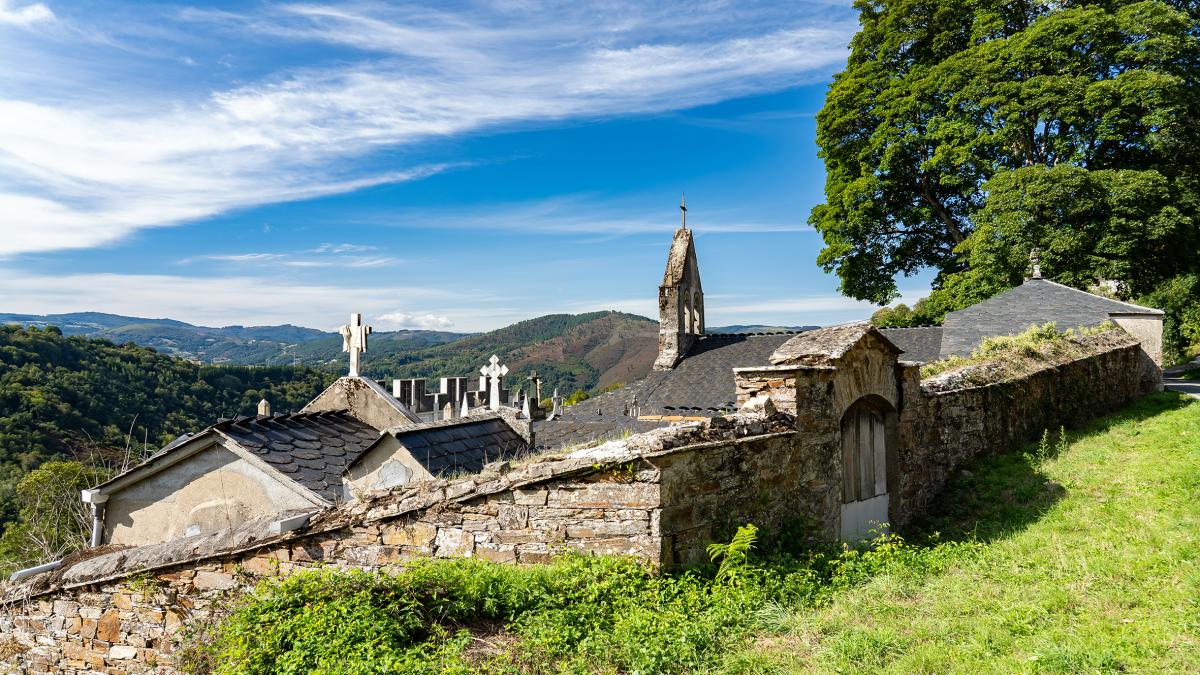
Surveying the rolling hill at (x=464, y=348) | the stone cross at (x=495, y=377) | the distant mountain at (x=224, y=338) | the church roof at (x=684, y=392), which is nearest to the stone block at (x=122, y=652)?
the church roof at (x=684, y=392)

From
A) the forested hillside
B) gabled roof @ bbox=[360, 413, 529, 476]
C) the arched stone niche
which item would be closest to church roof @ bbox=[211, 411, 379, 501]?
gabled roof @ bbox=[360, 413, 529, 476]

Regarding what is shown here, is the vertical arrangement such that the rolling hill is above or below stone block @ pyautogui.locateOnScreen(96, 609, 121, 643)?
above

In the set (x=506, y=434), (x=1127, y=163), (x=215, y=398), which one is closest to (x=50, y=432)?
(x=215, y=398)

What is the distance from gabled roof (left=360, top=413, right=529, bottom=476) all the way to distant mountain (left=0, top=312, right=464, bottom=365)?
123 meters

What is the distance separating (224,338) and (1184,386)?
183 metres

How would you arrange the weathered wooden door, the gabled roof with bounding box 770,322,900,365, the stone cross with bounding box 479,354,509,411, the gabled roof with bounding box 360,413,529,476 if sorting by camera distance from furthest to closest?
the stone cross with bounding box 479,354,509,411 < the weathered wooden door < the gabled roof with bounding box 360,413,529,476 < the gabled roof with bounding box 770,322,900,365

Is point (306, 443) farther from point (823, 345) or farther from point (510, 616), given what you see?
A: point (823, 345)

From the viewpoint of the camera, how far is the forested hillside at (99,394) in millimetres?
36469

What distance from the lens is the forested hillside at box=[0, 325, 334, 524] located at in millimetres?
36469

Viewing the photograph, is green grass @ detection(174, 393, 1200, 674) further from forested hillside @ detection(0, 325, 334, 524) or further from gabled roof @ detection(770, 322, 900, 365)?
forested hillside @ detection(0, 325, 334, 524)

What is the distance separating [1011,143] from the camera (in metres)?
24.7

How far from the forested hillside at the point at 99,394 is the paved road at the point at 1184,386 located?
121 ft

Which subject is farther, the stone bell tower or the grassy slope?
the stone bell tower

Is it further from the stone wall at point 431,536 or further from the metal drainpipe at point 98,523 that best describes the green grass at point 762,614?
the metal drainpipe at point 98,523
